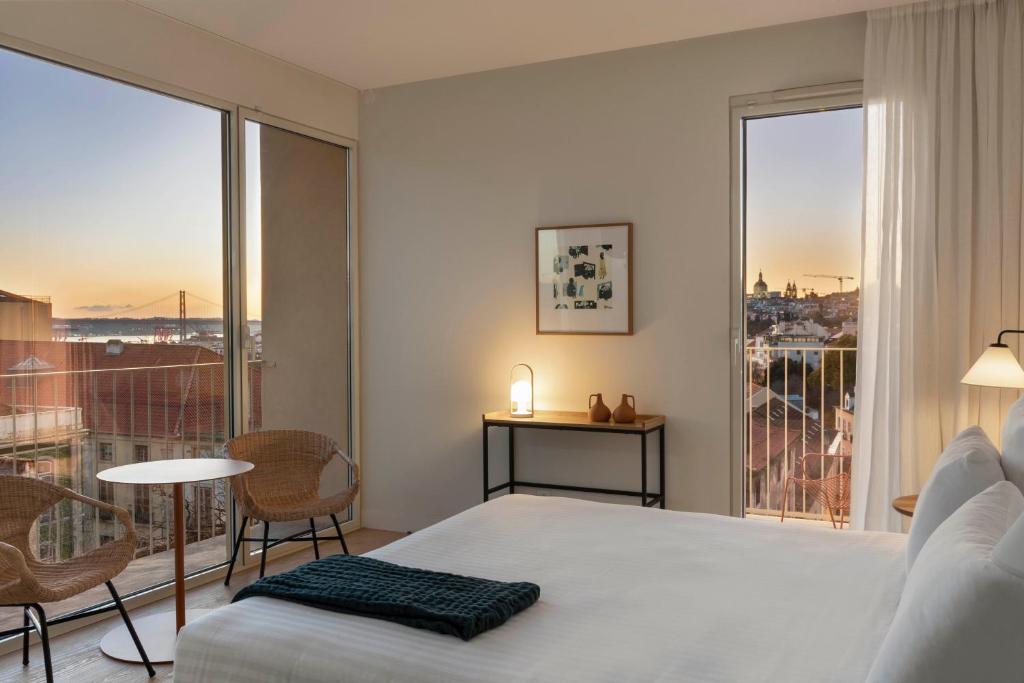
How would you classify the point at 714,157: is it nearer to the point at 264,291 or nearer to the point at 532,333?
the point at 532,333

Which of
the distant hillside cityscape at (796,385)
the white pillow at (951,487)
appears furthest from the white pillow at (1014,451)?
the distant hillside cityscape at (796,385)

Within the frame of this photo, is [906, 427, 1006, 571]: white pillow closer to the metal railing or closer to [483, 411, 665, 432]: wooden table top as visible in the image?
[483, 411, 665, 432]: wooden table top

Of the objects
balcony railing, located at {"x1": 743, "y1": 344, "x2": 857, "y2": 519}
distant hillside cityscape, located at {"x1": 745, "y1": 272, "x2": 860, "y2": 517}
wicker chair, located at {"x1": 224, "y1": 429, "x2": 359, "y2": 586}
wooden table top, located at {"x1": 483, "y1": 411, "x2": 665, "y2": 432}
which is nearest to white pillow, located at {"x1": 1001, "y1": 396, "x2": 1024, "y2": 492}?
wooden table top, located at {"x1": 483, "y1": 411, "x2": 665, "y2": 432}

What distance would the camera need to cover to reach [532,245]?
4695mm

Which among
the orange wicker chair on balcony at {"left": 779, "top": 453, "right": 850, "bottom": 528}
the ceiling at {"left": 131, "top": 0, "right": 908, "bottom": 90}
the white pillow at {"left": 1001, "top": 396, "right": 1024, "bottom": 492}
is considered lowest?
the orange wicker chair on balcony at {"left": 779, "top": 453, "right": 850, "bottom": 528}

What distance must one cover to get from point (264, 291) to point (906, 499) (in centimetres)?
331

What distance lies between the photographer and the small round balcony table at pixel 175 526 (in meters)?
3.06

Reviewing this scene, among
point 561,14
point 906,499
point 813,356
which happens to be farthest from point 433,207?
point 906,499

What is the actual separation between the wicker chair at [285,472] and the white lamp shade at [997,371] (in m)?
2.75

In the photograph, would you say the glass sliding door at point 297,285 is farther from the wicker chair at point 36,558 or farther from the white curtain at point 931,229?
the white curtain at point 931,229

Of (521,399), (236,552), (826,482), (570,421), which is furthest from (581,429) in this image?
(236,552)

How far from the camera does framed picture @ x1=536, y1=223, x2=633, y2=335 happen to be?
445 centimetres

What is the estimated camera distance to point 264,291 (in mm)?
4492

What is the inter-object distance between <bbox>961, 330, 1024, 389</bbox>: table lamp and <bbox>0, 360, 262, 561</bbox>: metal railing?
3.42 m
